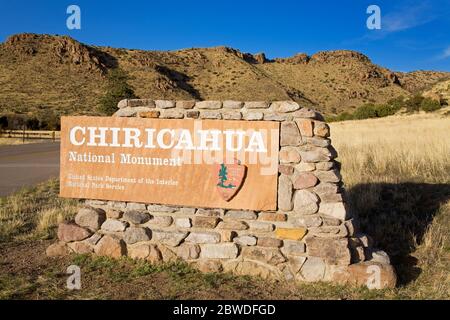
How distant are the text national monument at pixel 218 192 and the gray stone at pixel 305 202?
0.01 meters

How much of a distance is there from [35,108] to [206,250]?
46560mm

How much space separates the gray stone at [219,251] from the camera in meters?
4.84

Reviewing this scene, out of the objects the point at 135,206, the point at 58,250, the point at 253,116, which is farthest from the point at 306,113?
the point at 58,250

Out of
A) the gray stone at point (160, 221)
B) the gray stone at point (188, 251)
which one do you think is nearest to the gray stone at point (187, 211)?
the gray stone at point (160, 221)

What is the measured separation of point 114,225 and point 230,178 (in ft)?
5.48

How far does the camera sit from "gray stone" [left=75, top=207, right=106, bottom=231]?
17.5ft

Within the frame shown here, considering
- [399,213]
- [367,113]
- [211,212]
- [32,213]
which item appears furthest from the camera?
[367,113]

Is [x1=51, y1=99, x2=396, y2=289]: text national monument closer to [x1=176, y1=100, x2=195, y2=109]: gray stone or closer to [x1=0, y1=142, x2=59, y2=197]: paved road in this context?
[x1=176, y1=100, x2=195, y2=109]: gray stone

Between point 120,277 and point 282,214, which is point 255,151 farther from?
point 120,277

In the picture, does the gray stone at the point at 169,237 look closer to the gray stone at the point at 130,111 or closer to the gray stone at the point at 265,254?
the gray stone at the point at 265,254

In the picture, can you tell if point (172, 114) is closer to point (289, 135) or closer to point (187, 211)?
point (187, 211)

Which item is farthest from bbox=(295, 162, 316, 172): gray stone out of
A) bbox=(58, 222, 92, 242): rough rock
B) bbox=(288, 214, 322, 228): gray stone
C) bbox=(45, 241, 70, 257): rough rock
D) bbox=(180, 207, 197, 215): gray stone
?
bbox=(45, 241, 70, 257): rough rock

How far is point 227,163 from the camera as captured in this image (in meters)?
4.97

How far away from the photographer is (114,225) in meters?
5.28
